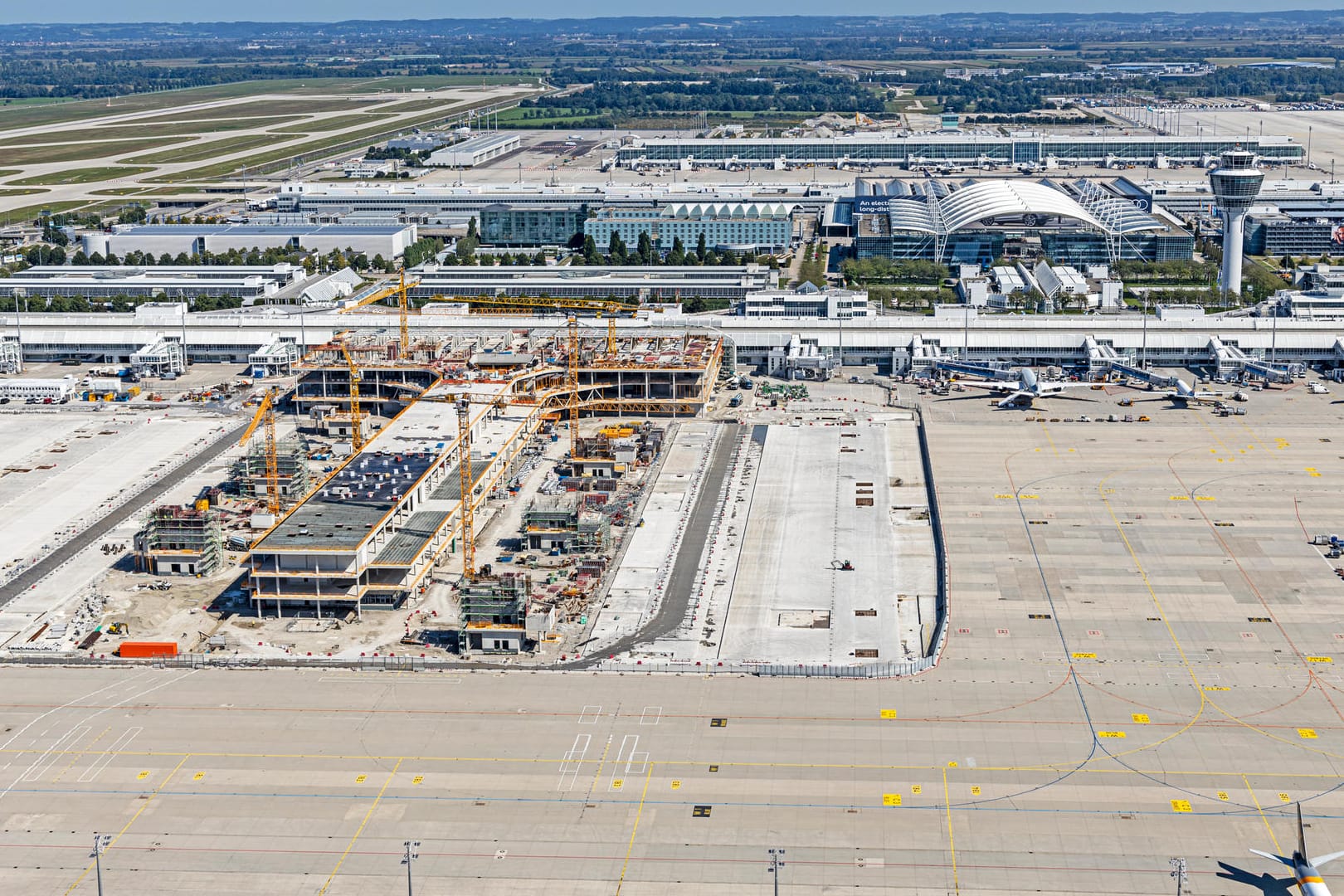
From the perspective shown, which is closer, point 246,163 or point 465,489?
point 465,489

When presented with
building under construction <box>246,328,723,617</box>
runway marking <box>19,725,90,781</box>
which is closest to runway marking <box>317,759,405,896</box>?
runway marking <box>19,725,90,781</box>

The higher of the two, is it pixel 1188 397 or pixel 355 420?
pixel 355 420

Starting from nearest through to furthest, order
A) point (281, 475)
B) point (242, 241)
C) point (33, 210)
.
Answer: point (281, 475) → point (242, 241) → point (33, 210)

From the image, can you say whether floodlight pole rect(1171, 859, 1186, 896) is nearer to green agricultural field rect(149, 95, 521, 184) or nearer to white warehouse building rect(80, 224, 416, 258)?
white warehouse building rect(80, 224, 416, 258)

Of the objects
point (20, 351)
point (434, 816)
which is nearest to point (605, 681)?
point (434, 816)

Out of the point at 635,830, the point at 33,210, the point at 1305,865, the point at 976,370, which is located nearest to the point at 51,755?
the point at 635,830

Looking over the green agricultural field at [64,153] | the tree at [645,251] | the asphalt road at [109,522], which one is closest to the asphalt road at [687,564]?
the asphalt road at [109,522]

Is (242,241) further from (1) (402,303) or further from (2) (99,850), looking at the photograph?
(2) (99,850)
